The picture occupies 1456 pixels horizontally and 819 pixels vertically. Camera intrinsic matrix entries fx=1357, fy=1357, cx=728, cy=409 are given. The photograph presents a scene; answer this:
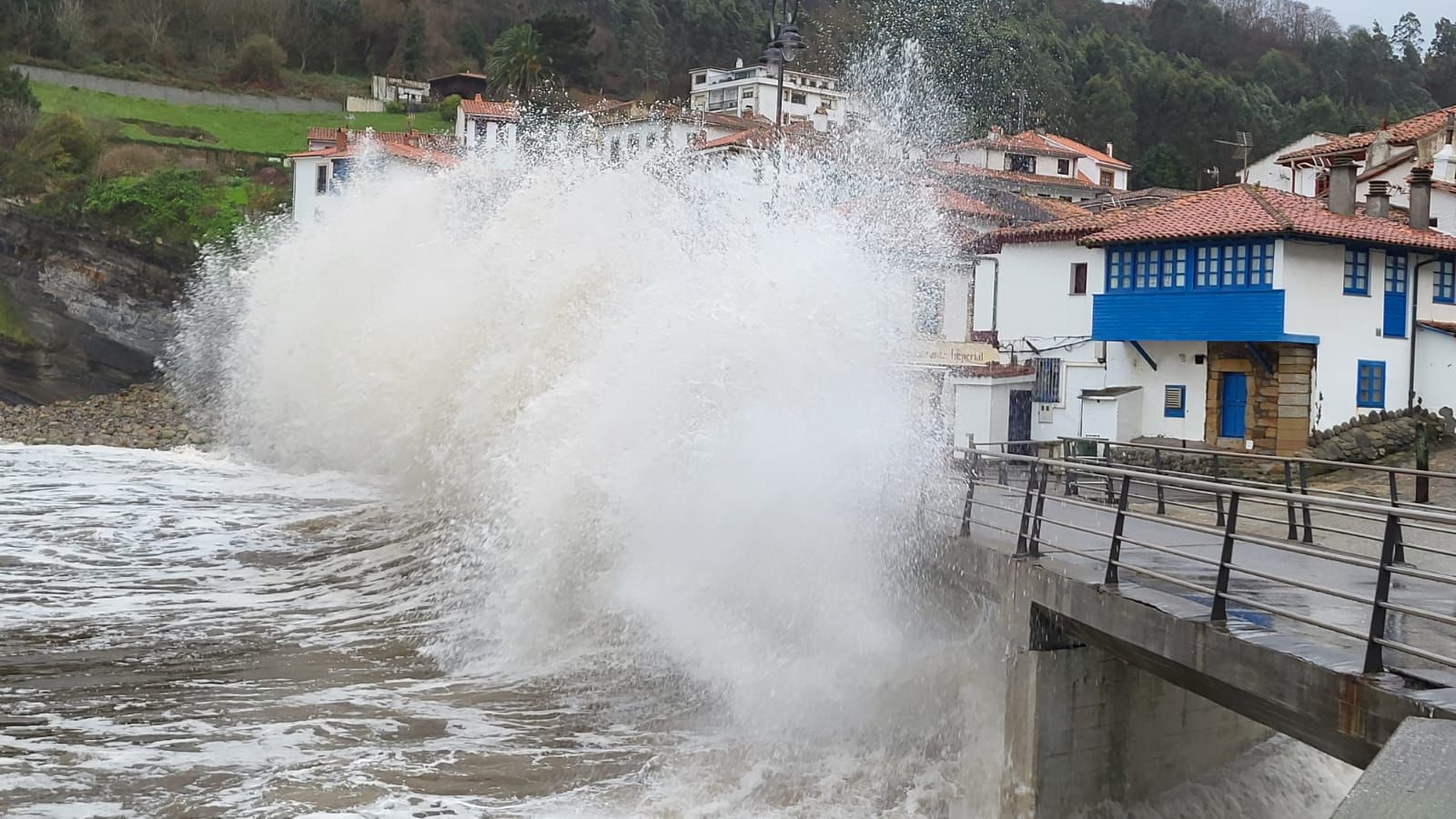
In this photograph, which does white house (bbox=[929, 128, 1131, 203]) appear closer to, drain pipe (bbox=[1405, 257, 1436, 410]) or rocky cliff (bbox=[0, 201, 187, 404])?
drain pipe (bbox=[1405, 257, 1436, 410])

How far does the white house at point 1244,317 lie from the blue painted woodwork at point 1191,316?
0.09 ft

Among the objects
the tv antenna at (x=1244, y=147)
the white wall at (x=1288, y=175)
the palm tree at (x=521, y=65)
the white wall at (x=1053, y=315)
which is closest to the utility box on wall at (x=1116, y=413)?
the white wall at (x=1053, y=315)

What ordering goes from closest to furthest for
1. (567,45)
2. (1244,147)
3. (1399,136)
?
1. (1244,147)
2. (1399,136)
3. (567,45)

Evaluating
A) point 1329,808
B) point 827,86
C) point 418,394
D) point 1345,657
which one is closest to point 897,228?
point 418,394

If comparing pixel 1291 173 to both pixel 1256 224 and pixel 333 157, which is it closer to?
pixel 1256 224

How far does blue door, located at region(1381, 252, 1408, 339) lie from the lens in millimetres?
28047

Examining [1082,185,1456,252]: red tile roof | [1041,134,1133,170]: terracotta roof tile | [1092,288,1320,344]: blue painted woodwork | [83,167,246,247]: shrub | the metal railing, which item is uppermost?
[1041,134,1133,170]: terracotta roof tile

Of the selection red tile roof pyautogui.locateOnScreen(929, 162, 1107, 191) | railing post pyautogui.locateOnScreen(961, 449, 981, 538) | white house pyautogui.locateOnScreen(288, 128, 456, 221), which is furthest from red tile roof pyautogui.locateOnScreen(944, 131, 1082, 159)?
railing post pyautogui.locateOnScreen(961, 449, 981, 538)

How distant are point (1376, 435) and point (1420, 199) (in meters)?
6.66

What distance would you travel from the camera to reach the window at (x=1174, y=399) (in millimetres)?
28859

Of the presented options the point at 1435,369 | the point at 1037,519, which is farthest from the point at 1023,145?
the point at 1037,519

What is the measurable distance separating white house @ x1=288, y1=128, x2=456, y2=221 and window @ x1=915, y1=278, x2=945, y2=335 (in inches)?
873

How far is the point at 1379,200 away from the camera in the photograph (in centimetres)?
3098

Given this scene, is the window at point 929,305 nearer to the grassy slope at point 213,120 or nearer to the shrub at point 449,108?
the grassy slope at point 213,120
